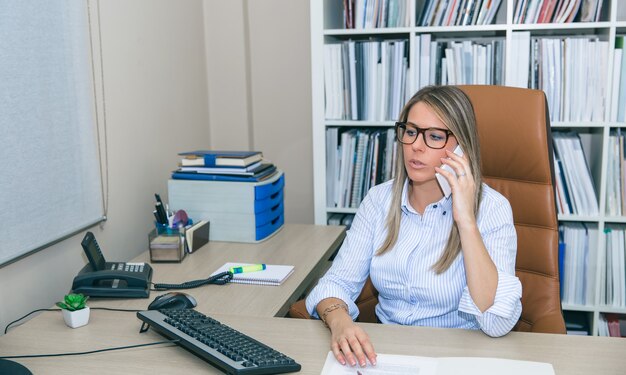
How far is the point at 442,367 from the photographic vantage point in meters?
1.21

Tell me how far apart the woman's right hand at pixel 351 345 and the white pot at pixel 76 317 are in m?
0.59

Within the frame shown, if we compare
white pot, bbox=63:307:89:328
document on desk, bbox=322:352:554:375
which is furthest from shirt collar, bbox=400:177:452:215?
white pot, bbox=63:307:89:328

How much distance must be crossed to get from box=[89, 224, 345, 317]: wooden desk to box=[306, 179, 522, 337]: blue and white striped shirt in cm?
14

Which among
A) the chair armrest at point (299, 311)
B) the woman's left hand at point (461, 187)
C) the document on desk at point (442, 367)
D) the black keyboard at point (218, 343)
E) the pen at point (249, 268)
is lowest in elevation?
the chair armrest at point (299, 311)

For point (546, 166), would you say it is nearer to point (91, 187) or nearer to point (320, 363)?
point (320, 363)

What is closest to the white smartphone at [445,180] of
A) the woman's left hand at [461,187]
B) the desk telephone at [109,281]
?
the woman's left hand at [461,187]

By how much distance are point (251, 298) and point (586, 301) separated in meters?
1.50

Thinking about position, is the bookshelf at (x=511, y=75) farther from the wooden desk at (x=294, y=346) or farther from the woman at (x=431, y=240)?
the wooden desk at (x=294, y=346)

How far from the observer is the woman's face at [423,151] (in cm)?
160

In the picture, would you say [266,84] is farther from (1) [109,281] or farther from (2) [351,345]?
(2) [351,345]

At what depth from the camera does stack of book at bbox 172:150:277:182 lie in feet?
7.44

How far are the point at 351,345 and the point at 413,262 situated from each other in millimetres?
444

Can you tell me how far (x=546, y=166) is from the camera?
69.5 inches

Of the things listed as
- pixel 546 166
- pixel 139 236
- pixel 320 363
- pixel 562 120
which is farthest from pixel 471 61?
pixel 320 363
